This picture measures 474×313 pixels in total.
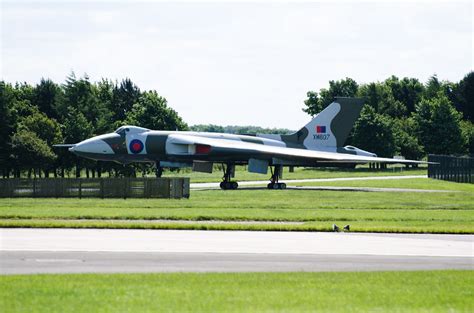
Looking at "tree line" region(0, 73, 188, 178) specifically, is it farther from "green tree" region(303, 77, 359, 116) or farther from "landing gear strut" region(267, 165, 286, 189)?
"green tree" region(303, 77, 359, 116)

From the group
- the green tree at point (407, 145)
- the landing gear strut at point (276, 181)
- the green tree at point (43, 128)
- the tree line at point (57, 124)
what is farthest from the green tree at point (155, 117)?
the green tree at point (407, 145)

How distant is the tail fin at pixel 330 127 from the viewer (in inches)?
2357

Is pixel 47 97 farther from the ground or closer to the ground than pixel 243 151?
farther from the ground

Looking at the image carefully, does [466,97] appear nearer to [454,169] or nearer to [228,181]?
[454,169]

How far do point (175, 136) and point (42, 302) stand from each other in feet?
137

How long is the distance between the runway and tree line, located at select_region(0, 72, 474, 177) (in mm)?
39416

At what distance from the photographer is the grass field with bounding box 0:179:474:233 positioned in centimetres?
2903

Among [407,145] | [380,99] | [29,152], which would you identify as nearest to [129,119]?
[29,152]

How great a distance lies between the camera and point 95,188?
43.1 meters

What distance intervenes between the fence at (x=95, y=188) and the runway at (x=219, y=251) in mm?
16338

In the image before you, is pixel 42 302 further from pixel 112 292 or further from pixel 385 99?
pixel 385 99

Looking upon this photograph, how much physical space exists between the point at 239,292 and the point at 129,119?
71.8 m

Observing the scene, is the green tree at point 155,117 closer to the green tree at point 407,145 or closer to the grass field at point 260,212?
the green tree at point 407,145

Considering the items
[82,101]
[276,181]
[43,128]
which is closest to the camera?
[276,181]
